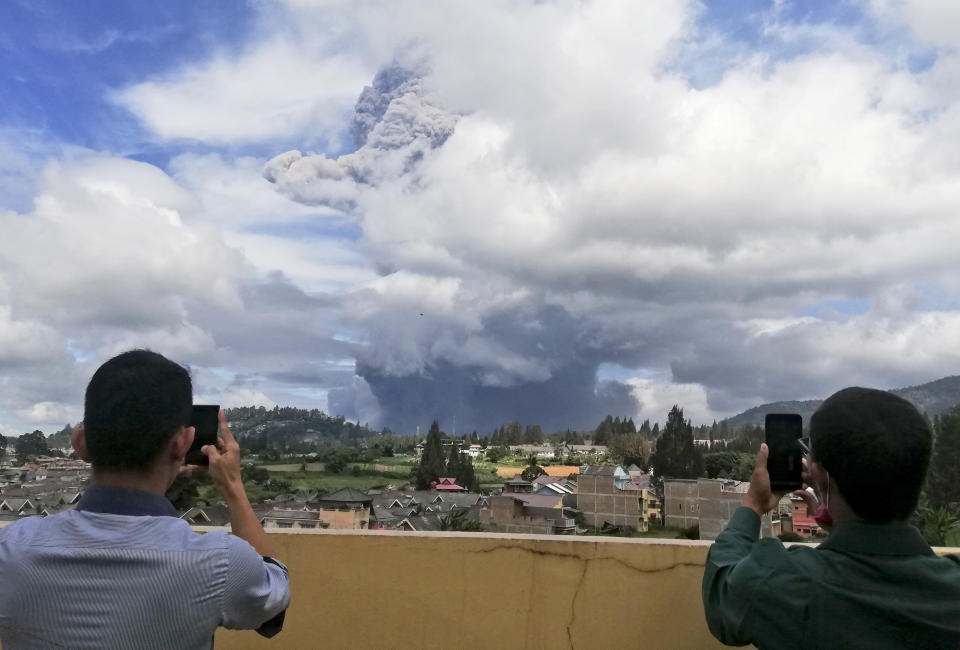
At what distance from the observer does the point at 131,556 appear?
1.56 metres

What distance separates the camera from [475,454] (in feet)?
263

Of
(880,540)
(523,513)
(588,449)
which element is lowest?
(523,513)

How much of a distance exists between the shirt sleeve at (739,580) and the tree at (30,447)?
14167 millimetres

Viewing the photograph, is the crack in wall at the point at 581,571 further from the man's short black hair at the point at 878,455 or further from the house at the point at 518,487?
the house at the point at 518,487

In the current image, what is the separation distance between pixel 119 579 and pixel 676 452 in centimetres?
5991

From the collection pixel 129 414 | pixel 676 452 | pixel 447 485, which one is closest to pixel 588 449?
pixel 676 452

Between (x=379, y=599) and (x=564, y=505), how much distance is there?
3331 centimetres

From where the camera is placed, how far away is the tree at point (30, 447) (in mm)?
13860

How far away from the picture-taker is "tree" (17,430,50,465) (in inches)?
546

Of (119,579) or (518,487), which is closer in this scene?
(119,579)

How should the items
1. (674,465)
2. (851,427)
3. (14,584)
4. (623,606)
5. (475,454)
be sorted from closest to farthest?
(14,584), (851,427), (623,606), (674,465), (475,454)

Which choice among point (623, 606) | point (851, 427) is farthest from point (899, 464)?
point (623, 606)

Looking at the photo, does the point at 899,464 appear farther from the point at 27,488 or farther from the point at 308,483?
the point at 308,483

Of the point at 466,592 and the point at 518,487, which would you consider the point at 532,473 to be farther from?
the point at 466,592
